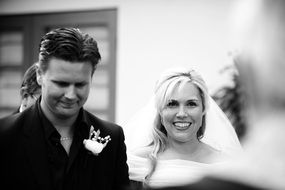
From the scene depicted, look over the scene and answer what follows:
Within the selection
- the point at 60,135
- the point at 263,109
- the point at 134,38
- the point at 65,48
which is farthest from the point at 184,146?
the point at 134,38

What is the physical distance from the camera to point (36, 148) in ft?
7.15

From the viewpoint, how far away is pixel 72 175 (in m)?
2.20

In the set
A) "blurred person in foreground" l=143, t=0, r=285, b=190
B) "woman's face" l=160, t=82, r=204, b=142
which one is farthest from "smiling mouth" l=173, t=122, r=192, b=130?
"blurred person in foreground" l=143, t=0, r=285, b=190

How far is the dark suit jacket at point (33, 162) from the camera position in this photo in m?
2.10

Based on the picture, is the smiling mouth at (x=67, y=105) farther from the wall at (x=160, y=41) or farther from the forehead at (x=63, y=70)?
A: the wall at (x=160, y=41)

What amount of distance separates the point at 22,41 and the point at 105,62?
1261 mm

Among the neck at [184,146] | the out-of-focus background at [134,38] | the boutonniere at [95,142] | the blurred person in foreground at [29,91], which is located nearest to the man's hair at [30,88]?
the blurred person in foreground at [29,91]

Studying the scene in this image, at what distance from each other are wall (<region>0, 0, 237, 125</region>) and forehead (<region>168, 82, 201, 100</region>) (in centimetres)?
202

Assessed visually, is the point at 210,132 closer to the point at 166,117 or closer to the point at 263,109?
the point at 166,117

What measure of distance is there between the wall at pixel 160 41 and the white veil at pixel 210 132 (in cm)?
159

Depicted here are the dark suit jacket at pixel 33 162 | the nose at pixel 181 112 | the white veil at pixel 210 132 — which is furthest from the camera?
the white veil at pixel 210 132

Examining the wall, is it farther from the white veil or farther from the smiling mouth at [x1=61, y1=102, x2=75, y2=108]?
the smiling mouth at [x1=61, y1=102, x2=75, y2=108]

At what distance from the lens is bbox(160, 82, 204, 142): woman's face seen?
3043 millimetres

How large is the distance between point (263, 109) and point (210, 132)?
2680 mm
